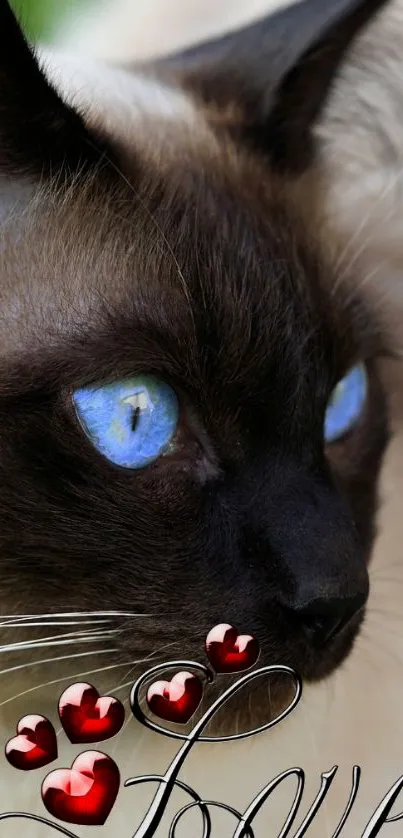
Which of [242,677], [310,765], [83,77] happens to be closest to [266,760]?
[310,765]

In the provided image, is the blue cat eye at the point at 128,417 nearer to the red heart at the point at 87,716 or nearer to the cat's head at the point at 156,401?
the cat's head at the point at 156,401

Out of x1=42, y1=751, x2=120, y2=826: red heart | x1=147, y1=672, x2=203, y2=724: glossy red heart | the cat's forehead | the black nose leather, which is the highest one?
the cat's forehead

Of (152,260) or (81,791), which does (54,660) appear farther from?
(152,260)

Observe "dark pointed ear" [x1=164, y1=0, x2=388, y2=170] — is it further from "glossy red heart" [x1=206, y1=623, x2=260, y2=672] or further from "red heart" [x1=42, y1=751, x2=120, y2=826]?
"red heart" [x1=42, y1=751, x2=120, y2=826]

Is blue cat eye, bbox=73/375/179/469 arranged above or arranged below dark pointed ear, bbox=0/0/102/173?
below

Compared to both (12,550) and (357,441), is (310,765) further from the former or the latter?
(12,550)

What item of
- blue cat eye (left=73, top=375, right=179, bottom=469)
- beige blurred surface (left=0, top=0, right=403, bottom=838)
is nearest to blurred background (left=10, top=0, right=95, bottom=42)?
beige blurred surface (left=0, top=0, right=403, bottom=838)
